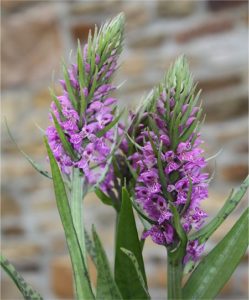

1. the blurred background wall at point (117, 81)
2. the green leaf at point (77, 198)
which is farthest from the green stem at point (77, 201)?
the blurred background wall at point (117, 81)

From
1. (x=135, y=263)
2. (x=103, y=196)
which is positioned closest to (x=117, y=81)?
(x=103, y=196)

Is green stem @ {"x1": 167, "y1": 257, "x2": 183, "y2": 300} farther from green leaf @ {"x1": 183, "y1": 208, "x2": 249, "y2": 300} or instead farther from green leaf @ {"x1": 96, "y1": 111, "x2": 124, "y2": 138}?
green leaf @ {"x1": 96, "y1": 111, "x2": 124, "y2": 138}

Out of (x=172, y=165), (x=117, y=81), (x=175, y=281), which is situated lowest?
(x=175, y=281)

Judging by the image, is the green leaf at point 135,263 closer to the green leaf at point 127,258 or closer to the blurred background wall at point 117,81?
the green leaf at point 127,258

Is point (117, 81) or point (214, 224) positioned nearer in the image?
point (214, 224)

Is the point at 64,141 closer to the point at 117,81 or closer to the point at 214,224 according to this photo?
the point at 214,224

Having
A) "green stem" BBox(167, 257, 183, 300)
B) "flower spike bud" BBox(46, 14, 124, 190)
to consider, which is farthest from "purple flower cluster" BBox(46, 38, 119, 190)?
"green stem" BBox(167, 257, 183, 300)
